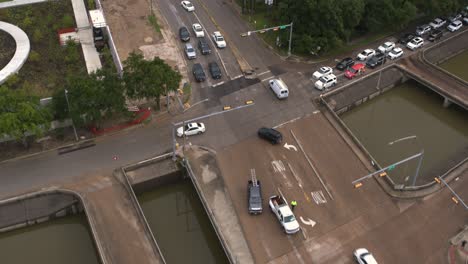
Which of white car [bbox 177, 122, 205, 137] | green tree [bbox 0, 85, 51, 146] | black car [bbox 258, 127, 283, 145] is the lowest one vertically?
black car [bbox 258, 127, 283, 145]

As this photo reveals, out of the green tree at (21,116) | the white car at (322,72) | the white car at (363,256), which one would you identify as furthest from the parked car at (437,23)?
the green tree at (21,116)

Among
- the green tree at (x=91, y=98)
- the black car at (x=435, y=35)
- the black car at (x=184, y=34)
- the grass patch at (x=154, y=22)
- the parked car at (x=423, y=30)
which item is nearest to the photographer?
the green tree at (x=91, y=98)

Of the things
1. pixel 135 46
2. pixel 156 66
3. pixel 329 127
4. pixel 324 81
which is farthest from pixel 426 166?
pixel 135 46

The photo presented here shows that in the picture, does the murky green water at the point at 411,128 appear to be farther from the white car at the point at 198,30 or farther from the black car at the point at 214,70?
the white car at the point at 198,30

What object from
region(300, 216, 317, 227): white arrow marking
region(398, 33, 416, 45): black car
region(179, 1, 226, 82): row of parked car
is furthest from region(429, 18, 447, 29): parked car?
region(300, 216, 317, 227): white arrow marking

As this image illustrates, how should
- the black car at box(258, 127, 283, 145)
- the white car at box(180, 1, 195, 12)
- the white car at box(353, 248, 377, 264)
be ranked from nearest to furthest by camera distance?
the white car at box(353, 248, 377, 264), the black car at box(258, 127, 283, 145), the white car at box(180, 1, 195, 12)

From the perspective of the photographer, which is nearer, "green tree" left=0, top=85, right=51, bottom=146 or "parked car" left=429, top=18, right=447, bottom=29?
"green tree" left=0, top=85, right=51, bottom=146

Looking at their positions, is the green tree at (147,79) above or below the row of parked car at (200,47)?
above

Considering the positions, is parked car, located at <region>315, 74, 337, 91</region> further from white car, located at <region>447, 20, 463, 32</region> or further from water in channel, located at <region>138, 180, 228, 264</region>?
white car, located at <region>447, 20, 463, 32</region>
